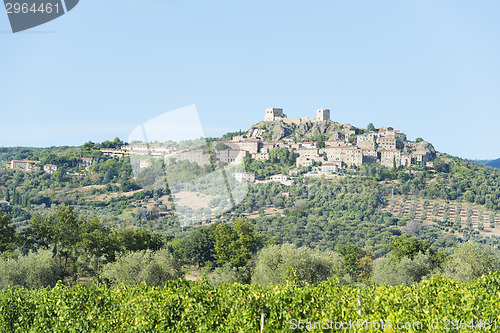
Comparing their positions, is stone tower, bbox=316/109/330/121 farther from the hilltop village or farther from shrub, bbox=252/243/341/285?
shrub, bbox=252/243/341/285

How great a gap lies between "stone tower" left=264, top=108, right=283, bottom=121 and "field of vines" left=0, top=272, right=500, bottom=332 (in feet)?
366

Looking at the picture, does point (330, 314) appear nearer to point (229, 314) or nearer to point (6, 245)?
point (229, 314)

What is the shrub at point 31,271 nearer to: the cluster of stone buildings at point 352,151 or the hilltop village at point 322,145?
the hilltop village at point 322,145

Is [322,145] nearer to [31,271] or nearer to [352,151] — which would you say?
[352,151]

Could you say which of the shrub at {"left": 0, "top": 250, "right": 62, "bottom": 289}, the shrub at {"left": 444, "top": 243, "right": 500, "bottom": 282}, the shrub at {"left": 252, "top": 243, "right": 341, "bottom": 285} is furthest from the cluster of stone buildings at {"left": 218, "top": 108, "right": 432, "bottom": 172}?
the shrub at {"left": 0, "top": 250, "right": 62, "bottom": 289}

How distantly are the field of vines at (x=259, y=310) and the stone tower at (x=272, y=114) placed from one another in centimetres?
11150

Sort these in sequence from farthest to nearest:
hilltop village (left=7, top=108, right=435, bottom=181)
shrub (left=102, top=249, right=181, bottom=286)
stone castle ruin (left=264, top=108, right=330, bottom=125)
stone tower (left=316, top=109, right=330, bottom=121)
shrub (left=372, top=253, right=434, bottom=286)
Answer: stone castle ruin (left=264, top=108, right=330, bottom=125) → stone tower (left=316, top=109, right=330, bottom=121) → hilltop village (left=7, top=108, right=435, bottom=181) → shrub (left=372, top=253, right=434, bottom=286) → shrub (left=102, top=249, right=181, bottom=286)

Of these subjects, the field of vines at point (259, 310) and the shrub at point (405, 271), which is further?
the shrub at point (405, 271)

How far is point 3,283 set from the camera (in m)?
15.0

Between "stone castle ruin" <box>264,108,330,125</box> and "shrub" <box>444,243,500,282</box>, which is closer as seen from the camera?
"shrub" <box>444,243,500,282</box>

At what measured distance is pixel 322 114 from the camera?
11262cm

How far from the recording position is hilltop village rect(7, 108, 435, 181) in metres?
89.9

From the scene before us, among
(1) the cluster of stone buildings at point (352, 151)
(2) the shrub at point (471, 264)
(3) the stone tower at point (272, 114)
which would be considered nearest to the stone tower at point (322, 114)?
(1) the cluster of stone buildings at point (352, 151)

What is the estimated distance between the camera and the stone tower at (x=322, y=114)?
113 m
